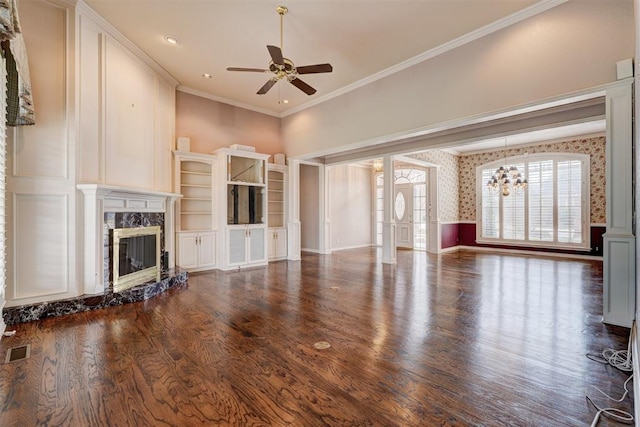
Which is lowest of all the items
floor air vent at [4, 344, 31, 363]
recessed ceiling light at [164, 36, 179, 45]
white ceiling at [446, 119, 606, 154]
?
floor air vent at [4, 344, 31, 363]

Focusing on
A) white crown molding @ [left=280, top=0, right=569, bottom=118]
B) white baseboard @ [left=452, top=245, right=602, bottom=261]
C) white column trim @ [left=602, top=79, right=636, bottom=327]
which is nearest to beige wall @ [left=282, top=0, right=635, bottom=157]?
white crown molding @ [left=280, top=0, right=569, bottom=118]

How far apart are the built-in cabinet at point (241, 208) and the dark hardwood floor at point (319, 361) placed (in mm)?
1772

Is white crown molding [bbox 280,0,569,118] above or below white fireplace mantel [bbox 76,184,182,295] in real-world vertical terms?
above

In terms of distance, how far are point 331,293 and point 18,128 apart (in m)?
4.21

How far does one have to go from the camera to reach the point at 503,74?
3.79 meters

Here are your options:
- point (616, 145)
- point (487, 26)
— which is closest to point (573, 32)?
point (487, 26)

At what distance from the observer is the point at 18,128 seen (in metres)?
3.18

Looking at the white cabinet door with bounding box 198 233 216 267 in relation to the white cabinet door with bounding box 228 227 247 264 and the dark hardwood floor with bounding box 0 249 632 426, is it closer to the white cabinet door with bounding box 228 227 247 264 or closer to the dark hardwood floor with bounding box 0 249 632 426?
the white cabinet door with bounding box 228 227 247 264

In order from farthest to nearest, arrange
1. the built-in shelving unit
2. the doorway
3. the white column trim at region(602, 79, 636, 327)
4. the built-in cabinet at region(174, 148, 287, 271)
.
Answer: the doorway, the built-in shelving unit, the built-in cabinet at region(174, 148, 287, 271), the white column trim at region(602, 79, 636, 327)

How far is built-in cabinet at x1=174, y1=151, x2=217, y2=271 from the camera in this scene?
18.2ft

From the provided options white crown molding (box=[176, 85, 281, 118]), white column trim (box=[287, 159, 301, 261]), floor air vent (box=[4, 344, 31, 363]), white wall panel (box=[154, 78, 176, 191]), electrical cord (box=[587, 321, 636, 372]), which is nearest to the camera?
electrical cord (box=[587, 321, 636, 372])

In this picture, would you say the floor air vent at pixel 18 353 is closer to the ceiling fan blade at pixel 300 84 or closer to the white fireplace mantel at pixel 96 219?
the white fireplace mantel at pixel 96 219

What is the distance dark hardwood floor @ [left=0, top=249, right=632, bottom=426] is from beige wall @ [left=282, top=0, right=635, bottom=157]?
8.76 feet

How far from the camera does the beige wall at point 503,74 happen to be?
3.10 m
